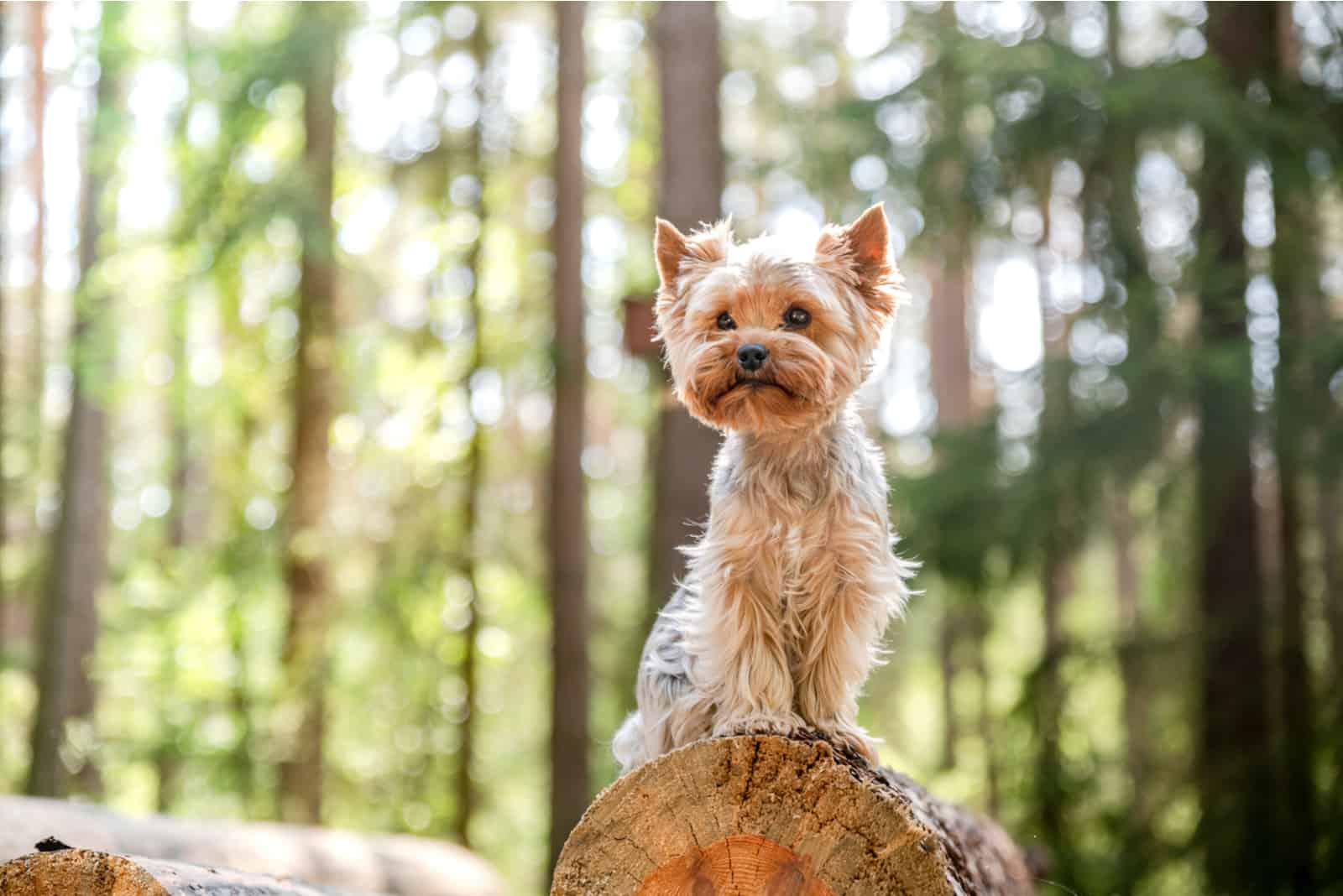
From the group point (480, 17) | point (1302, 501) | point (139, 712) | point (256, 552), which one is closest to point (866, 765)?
point (1302, 501)

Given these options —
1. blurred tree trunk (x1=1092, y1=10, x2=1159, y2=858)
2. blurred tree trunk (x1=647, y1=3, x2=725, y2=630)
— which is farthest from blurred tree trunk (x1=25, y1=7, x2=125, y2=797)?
blurred tree trunk (x1=1092, y1=10, x2=1159, y2=858)

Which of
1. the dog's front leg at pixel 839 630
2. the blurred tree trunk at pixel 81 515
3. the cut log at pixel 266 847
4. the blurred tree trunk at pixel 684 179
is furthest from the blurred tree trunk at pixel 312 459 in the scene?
the dog's front leg at pixel 839 630

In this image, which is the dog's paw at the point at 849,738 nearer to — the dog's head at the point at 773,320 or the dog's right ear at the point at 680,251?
the dog's head at the point at 773,320

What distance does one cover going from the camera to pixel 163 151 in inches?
673

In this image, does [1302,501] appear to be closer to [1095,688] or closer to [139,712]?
[1095,688]

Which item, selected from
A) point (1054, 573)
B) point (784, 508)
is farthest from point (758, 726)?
point (1054, 573)

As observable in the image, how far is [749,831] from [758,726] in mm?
392

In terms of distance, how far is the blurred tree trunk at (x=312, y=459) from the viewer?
14922 millimetres

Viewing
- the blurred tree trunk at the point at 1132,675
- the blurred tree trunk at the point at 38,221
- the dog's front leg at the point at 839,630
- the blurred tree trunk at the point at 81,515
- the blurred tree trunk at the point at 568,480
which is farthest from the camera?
the blurred tree trunk at the point at 38,221

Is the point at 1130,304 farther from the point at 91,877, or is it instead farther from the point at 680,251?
the point at 91,877

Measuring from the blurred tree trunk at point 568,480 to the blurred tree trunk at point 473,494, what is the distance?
130 inches

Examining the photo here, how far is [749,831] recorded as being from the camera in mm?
3719

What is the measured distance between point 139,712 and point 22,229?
8.25 m

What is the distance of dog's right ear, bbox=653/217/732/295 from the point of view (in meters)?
4.49
